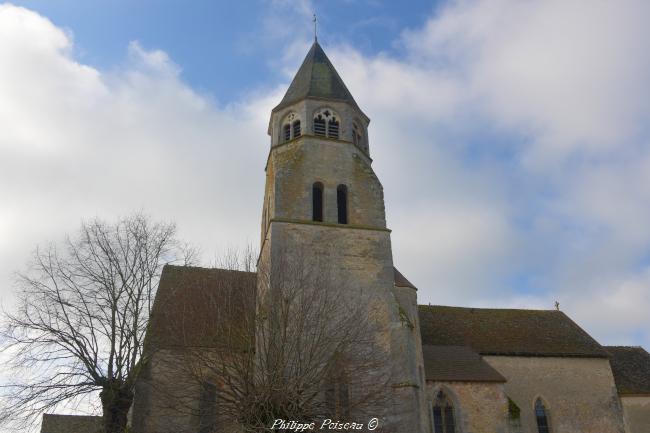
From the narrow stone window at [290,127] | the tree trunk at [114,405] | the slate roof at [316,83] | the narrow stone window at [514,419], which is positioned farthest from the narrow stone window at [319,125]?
the narrow stone window at [514,419]

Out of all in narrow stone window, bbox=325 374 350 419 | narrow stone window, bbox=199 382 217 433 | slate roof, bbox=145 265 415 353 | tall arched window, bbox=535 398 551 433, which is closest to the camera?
narrow stone window, bbox=199 382 217 433

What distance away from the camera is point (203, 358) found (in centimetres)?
1315

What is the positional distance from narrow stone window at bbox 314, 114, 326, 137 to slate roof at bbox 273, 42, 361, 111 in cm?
100

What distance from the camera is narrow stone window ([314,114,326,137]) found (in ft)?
67.3

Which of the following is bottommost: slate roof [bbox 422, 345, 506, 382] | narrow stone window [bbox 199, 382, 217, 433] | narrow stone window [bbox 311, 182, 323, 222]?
narrow stone window [bbox 199, 382, 217, 433]

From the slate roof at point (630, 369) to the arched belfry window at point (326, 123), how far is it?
1597cm

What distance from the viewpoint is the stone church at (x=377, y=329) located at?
15945 mm

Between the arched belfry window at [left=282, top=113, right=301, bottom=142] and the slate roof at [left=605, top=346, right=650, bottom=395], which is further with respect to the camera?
the slate roof at [left=605, top=346, right=650, bottom=395]

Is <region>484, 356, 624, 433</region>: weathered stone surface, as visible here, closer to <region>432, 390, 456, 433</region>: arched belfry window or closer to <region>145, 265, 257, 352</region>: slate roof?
<region>432, 390, 456, 433</region>: arched belfry window

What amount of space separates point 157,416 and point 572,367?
16954 millimetres

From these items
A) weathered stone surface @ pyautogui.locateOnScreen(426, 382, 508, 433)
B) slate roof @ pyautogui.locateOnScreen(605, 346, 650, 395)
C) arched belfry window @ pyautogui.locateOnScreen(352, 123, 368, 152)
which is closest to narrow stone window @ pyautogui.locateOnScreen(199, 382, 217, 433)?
weathered stone surface @ pyautogui.locateOnScreen(426, 382, 508, 433)

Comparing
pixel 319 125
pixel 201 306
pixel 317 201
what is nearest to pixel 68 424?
pixel 201 306

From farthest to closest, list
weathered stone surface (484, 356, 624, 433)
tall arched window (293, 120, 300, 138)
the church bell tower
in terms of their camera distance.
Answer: weathered stone surface (484, 356, 624, 433)
tall arched window (293, 120, 300, 138)
the church bell tower

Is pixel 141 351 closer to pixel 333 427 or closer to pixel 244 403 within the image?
pixel 244 403
